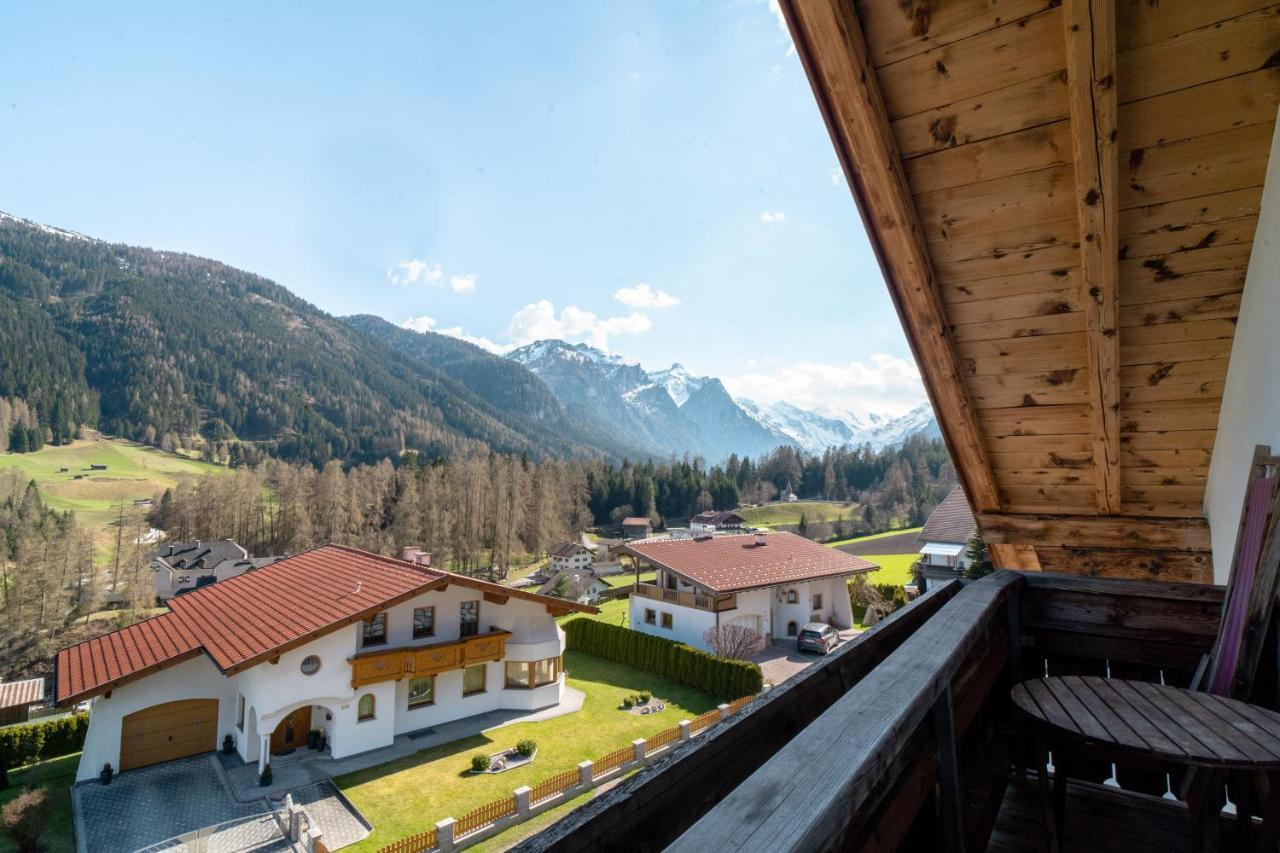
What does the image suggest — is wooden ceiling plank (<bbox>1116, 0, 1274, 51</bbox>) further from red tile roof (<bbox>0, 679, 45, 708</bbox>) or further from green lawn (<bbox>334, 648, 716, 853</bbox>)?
red tile roof (<bbox>0, 679, 45, 708</bbox>)

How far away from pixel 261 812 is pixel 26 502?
64.1m

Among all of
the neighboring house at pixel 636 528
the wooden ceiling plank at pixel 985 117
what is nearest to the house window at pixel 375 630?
the wooden ceiling plank at pixel 985 117

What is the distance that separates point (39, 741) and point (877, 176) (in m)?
22.6

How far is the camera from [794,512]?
77.8 metres

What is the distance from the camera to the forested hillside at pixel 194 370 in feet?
388

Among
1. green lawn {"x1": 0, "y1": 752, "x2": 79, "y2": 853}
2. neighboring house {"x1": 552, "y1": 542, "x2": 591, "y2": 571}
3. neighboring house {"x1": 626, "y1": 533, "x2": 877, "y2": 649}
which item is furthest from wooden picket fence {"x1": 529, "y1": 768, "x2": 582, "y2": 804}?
neighboring house {"x1": 552, "y1": 542, "x2": 591, "y2": 571}

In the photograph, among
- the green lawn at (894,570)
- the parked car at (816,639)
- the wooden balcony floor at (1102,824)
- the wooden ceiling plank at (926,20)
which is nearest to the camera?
the wooden ceiling plank at (926,20)

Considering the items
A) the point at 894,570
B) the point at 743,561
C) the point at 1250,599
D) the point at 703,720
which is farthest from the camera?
the point at 894,570

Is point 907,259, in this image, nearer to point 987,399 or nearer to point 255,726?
point 987,399

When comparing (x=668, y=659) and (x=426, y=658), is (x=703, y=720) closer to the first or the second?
(x=668, y=659)

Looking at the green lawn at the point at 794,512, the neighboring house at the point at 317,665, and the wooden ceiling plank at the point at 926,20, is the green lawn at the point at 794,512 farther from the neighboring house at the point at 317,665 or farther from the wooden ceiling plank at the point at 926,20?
the wooden ceiling plank at the point at 926,20

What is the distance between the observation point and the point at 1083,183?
7.93 ft

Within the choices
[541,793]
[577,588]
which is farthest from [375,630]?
[577,588]

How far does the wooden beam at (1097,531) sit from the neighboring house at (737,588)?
1767 cm
